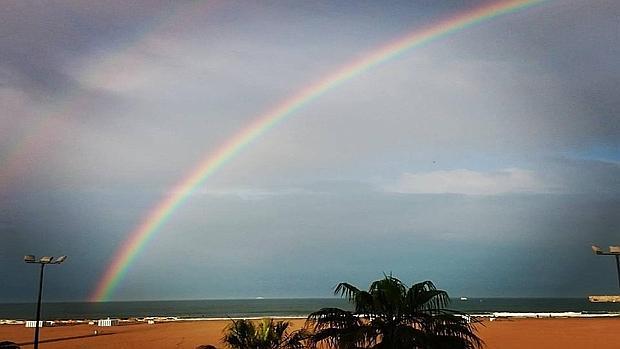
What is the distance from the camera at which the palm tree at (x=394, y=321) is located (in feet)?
34.6

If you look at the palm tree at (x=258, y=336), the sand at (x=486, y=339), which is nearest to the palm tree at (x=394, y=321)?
the palm tree at (x=258, y=336)

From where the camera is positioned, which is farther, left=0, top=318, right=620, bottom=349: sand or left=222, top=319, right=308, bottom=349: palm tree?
left=0, top=318, right=620, bottom=349: sand

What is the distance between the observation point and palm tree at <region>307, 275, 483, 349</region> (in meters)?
10.6

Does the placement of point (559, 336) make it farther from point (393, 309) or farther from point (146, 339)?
point (393, 309)

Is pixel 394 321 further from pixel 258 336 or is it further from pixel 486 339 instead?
pixel 486 339

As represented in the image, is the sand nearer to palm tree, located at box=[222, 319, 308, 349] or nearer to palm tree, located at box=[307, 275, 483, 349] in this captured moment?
palm tree, located at box=[222, 319, 308, 349]

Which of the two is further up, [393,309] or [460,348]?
[393,309]

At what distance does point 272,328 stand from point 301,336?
1.60m

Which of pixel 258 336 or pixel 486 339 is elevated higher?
pixel 258 336

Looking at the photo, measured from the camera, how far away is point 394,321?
36.6 ft

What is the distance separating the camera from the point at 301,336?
40.8 ft

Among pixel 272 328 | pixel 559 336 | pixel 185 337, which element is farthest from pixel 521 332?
pixel 272 328

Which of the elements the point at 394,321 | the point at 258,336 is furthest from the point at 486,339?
the point at 394,321

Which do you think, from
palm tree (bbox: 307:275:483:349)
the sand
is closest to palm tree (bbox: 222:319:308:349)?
palm tree (bbox: 307:275:483:349)
